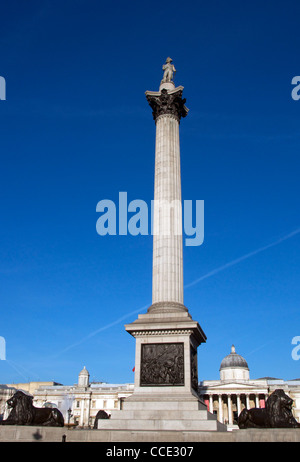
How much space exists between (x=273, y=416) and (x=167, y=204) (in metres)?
14.8

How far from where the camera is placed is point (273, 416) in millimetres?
20203

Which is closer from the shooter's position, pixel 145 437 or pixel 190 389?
pixel 145 437

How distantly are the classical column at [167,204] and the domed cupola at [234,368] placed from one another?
74.9 m

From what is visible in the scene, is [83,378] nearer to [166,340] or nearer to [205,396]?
[205,396]

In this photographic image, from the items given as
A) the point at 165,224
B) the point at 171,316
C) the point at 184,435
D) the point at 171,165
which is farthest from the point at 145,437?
the point at 171,165

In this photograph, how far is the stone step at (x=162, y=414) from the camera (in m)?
21.7

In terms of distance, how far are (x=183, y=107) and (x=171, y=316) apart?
17.4 metres

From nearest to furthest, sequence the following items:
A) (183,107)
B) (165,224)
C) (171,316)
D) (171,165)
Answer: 1. (171,316)
2. (165,224)
3. (171,165)
4. (183,107)

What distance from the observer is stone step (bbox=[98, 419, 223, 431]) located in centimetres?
2100

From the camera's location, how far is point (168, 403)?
73.5 ft

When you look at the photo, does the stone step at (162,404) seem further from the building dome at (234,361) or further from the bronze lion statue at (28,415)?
the building dome at (234,361)

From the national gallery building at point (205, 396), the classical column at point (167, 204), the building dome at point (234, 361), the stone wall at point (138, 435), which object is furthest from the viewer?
the building dome at point (234, 361)

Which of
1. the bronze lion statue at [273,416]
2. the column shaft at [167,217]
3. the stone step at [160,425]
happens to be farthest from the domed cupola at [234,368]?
the bronze lion statue at [273,416]
